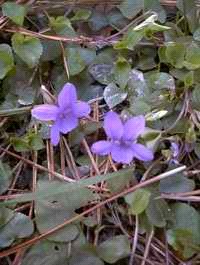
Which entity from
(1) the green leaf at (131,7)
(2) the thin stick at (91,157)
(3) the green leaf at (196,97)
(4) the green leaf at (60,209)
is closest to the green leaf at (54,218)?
(4) the green leaf at (60,209)

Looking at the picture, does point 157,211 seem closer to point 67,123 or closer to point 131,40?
point 67,123

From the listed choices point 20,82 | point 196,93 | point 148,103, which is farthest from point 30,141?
point 196,93

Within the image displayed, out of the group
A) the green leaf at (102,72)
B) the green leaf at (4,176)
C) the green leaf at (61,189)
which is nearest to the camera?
the green leaf at (61,189)

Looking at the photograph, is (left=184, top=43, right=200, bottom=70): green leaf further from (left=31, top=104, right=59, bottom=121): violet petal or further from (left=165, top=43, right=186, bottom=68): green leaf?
(left=31, top=104, right=59, bottom=121): violet petal

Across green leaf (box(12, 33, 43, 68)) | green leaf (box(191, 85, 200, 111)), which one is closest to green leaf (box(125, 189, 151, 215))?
green leaf (box(191, 85, 200, 111))

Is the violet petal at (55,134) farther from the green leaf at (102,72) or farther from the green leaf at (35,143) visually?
the green leaf at (102,72)

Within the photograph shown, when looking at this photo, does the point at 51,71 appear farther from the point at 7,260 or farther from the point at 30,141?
the point at 7,260

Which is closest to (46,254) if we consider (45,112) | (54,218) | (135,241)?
(54,218)
